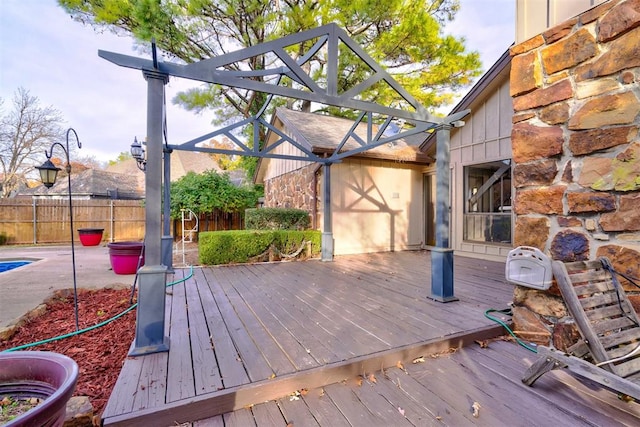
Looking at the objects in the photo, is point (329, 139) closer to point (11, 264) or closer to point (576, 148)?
point (576, 148)

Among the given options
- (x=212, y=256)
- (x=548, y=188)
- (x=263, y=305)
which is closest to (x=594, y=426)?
(x=548, y=188)

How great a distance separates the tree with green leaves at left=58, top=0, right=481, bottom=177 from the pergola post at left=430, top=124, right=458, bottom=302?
8.98 m

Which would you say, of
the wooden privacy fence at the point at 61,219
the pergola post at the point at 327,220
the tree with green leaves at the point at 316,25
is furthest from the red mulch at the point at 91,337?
the tree with green leaves at the point at 316,25

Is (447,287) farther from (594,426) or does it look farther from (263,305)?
(263,305)

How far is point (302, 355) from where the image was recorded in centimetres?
225

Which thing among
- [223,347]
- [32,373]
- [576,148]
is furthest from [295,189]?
[32,373]

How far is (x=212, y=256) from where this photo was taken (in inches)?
243

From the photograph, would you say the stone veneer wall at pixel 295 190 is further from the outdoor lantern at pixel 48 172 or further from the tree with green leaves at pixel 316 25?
the outdoor lantern at pixel 48 172

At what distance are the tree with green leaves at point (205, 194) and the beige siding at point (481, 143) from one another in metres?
8.25

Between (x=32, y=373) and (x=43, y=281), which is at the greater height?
(x=32, y=373)

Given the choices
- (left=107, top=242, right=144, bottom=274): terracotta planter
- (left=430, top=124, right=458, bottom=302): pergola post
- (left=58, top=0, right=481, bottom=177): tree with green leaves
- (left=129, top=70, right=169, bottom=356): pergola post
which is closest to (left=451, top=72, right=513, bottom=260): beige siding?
(left=430, top=124, right=458, bottom=302): pergola post

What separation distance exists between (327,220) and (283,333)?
173 inches

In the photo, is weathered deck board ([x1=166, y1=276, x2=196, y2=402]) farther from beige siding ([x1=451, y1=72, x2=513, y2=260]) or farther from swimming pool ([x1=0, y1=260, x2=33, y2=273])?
swimming pool ([x1=0, y1=260, x2=33, y2=273])

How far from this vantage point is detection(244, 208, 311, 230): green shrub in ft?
24.7
